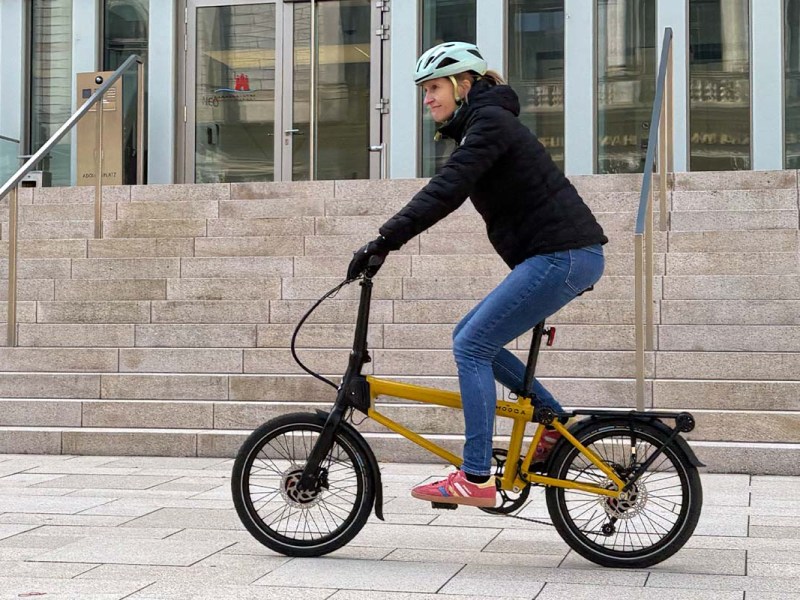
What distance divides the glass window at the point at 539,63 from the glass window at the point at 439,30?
17.0 inches

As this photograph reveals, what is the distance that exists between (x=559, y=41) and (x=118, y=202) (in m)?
6.56

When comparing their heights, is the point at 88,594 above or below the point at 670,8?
below

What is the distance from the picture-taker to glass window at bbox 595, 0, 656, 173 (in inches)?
626

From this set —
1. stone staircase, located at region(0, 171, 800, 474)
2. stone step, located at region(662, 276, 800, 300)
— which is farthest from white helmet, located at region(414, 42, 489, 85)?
stone step, located at region(662, 276, 800, 300)

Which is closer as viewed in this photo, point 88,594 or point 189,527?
point 88,594

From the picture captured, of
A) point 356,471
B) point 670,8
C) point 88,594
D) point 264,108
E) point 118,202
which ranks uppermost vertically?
point 670,8

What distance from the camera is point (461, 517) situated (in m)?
5.86

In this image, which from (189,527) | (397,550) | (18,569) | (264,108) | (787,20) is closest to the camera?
(18,569)

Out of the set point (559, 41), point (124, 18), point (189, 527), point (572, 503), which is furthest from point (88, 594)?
point (124, 18)

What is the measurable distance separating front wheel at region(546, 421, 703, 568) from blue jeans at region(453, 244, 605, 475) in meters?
0.33

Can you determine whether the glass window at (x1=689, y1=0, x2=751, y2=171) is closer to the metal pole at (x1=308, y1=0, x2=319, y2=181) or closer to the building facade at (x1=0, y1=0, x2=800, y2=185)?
the building facade at (x1=0, y1=0, x2=800, y2=185)

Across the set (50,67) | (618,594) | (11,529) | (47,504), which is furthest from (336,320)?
(50,67)

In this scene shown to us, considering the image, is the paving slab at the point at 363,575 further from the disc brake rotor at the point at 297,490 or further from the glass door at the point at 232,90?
the glass door at the point at 232,90

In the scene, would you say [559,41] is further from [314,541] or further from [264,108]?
[314,541]
